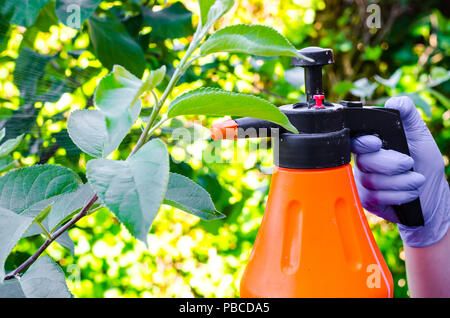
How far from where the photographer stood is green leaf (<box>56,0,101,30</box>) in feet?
2.14

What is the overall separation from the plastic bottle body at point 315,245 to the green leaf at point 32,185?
0.69ft

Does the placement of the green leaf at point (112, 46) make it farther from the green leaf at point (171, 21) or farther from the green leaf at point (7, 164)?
the green leaf at point (7, 164)

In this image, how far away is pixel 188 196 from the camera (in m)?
0.44

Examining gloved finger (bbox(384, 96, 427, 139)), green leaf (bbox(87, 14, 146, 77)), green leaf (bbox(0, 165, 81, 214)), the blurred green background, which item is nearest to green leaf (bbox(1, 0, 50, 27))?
the blurred green background

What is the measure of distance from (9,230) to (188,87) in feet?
2.66

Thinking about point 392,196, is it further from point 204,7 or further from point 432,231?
point 204,7

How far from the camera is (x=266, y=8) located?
2.13 meters

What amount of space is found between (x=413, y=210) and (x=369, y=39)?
203cm

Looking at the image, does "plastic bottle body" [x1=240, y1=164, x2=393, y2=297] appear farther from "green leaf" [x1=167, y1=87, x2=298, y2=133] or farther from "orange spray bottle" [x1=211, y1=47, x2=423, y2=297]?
"green leaf" [x1=167, y1=87, x2=298, y2=133]

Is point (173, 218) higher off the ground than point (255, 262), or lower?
lower

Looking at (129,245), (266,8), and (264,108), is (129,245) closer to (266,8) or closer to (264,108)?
(266,8)

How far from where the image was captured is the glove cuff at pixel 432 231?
→ 910 millimetres

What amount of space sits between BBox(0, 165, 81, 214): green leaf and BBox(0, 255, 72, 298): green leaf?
0.21 feet
